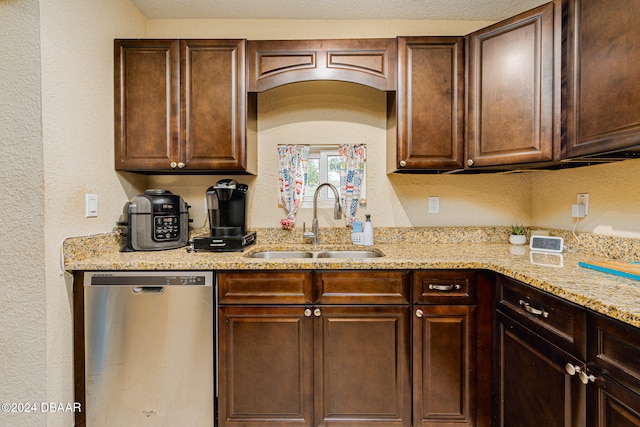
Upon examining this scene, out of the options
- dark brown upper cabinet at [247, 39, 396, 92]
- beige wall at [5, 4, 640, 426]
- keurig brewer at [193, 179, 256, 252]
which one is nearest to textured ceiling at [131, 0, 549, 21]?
beige wall at [5, 4, 640, 426]

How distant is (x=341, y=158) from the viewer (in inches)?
86.4

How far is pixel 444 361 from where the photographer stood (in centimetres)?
151

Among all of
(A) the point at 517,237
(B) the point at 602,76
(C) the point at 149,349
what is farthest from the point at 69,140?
(A) the point at 517,237

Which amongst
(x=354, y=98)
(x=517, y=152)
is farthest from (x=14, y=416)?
(x=517, y=152)

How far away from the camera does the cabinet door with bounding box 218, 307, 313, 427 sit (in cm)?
152

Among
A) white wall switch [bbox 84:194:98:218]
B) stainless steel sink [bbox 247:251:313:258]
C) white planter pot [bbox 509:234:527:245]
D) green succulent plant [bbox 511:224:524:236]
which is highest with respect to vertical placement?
white wall switch [bbox 84:194:98:218]

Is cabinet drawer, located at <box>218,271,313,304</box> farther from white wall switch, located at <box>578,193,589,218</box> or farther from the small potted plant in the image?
white wall switch, located at <box>578,193,589,218</box>

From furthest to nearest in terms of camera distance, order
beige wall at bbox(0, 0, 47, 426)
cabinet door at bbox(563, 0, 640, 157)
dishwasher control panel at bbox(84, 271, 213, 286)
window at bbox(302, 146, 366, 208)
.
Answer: window at bbox(302, 146, 366, 208)
dishwasher control panel at bbox(84, 271, 213, 286)
beige wall at bbox(0, 0, 47, 426)
cabinet door at bbox(563, 0, 640, 157)

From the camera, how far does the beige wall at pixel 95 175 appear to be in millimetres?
1363

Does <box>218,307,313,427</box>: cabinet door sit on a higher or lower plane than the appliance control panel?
lower

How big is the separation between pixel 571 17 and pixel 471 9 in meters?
0.82

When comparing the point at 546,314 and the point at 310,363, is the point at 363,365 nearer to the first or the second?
the point at 310,363

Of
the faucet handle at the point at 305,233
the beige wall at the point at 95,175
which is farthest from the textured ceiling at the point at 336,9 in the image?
the faucet handle at the point at 305,233

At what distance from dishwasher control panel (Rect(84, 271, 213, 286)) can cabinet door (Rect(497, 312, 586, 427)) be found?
4.55ft
